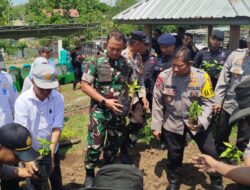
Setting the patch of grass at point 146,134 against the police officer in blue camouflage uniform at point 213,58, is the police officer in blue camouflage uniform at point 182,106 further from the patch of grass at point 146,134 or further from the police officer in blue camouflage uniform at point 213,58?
the police officer in blue camouflage uniform at point 213,58

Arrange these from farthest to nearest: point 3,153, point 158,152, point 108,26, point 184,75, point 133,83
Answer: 1. point 108,26
2. point 158,152
3. point 133,83
4. point 184,75
5. point 3,153

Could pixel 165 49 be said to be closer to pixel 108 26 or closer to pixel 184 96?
pixel 184 96

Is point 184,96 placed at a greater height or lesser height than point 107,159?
greater

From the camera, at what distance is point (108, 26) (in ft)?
100

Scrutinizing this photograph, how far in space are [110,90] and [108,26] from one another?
88.3ft

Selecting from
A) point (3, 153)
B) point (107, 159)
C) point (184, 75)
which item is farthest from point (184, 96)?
point (3, 153)

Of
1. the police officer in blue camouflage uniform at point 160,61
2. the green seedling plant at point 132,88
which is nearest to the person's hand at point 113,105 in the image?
the green seedling plant at point 132,88

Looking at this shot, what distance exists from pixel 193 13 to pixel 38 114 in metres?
5.01

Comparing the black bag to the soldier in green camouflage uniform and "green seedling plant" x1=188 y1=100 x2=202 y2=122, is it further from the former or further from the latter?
"green seedling plant" x1=188 y1=100 x2=202 y2=122

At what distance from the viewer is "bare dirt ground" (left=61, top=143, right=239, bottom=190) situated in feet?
15.9

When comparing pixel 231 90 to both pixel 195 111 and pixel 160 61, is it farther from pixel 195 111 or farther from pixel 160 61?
pixel 160 61

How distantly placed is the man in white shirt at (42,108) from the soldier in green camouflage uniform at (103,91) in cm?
64

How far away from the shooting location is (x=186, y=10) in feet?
25.4

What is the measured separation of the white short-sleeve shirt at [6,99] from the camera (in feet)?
13.1
